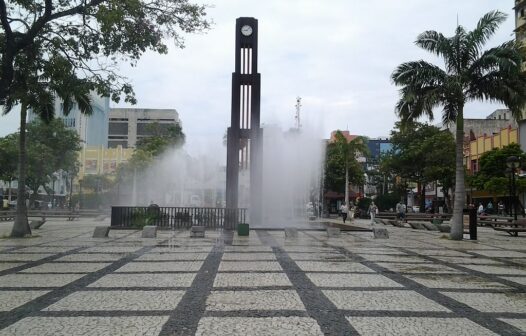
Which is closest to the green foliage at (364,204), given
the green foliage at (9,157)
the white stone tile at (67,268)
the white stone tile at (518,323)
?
the green foliage at (9,157)

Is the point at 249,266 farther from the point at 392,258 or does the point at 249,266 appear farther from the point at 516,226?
the point at 516,226

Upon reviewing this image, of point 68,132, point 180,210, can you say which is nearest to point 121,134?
point 68,132

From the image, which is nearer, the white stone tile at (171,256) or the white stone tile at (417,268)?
the white stone tile at (417,268)

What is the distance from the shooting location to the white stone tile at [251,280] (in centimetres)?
777

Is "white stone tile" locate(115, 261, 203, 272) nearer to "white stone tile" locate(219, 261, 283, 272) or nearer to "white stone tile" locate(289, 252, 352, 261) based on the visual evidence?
"white stone tile" locate(219, 261, 283, 272)

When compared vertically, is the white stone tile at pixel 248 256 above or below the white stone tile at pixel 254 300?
below

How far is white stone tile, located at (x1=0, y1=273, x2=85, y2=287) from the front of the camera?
25.4 ft

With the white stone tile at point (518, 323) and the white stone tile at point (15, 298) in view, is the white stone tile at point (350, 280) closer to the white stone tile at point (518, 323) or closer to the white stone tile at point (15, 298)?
the white stone tile at point (518, 323)

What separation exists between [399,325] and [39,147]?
39033 mm

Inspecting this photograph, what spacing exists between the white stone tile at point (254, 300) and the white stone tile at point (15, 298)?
2422 mm

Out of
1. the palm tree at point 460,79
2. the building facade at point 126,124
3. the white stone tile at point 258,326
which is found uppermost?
the building facade at point 126,124

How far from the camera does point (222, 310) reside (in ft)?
19.5

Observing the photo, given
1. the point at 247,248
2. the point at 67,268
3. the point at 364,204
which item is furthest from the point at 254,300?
the point at 364,204

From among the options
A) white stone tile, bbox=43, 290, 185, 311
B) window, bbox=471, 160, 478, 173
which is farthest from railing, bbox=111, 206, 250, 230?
window, bbox=471, 160, 478, 173
